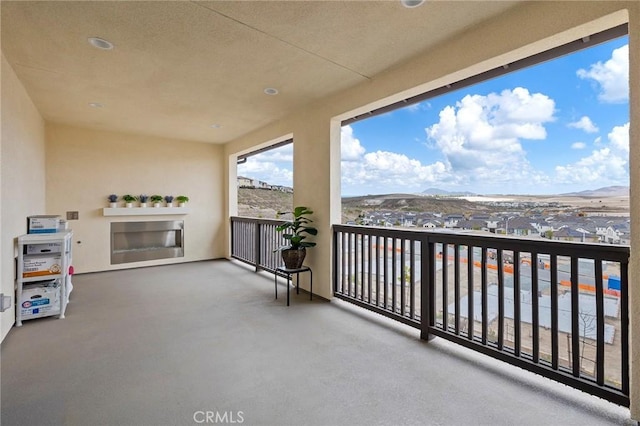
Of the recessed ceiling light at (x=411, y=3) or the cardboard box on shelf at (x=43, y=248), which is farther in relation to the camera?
the cardboard box on shelf at (x=43, y=248)

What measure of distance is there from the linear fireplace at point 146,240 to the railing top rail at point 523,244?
455 centimetres

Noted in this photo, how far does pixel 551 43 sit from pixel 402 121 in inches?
63.5

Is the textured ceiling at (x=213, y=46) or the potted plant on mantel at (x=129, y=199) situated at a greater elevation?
the textured ceiling at (x=213, y=46)

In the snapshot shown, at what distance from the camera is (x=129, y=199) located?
555cm

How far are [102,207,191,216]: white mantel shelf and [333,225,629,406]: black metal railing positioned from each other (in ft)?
14.1

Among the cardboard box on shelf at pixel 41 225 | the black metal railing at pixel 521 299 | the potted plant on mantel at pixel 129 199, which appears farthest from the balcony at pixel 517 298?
→ the potted plant on mantel at pixel 129 199

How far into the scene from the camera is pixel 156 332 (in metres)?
2.85

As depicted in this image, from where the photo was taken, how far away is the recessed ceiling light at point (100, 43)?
2.48m

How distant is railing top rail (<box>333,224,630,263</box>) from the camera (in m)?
1.78

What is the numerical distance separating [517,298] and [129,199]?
594 cm

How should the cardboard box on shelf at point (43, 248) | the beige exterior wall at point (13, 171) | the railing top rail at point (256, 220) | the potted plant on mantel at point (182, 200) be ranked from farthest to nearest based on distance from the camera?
the potted plant on mantel at point (182, 200) < the railing top rail at point (256, 220) < the cardboard box on shelf at point (43, 248) < the beige exterior wall at point (13, 171)

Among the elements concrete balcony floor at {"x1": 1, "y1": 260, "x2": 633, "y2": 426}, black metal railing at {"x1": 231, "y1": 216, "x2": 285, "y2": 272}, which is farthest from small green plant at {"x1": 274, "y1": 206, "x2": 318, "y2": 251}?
concrete balcony floor at {"x1": 1, "y1": 260, "x2": 633, "y2": 426}

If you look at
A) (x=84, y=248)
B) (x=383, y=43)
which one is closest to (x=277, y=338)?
(x=383, y=43)

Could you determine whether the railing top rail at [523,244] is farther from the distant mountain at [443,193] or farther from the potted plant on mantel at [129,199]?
the potted plant on mantel at [129,199]
